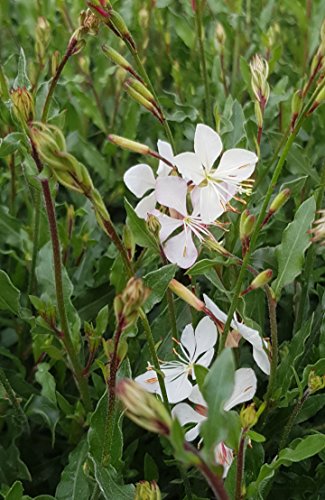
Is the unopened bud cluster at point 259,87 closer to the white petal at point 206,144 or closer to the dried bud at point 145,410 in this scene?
the white petal at point 206,144

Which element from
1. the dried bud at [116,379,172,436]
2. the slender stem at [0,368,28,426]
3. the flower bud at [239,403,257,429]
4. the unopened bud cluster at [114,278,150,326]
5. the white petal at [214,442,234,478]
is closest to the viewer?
the dried bud at [116,379,172,436]

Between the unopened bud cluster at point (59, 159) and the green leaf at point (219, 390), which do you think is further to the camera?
the unopened bud cluster at point (59, 159)

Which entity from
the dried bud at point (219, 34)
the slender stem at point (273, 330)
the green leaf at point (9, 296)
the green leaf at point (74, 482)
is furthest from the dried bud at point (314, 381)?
the dried bud at point (219, 34)


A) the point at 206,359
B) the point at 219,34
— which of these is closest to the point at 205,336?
the point at 206,359

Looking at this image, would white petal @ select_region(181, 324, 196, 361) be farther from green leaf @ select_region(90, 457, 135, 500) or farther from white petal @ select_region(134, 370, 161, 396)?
green leaf @ select_region(90, 457, 135, 500)

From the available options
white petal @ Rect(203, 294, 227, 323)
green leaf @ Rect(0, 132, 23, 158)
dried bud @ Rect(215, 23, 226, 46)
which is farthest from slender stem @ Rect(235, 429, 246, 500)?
dried bud @ Rect(215, 23, 226, 46)
